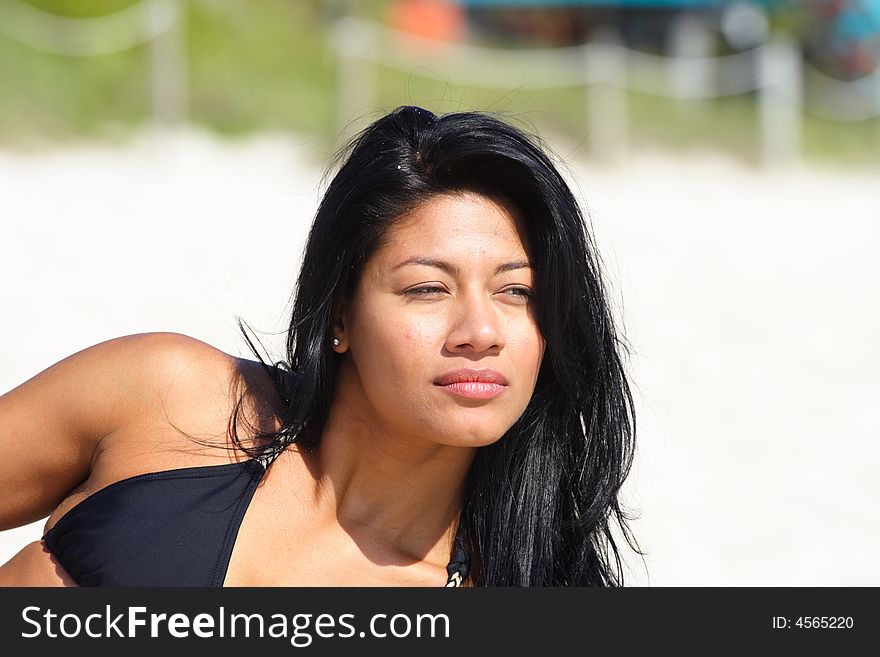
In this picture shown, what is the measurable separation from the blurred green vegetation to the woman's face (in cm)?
961

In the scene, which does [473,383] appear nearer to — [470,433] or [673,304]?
[470,433]

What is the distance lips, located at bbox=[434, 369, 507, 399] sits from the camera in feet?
7.48

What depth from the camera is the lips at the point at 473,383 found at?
7.48ft

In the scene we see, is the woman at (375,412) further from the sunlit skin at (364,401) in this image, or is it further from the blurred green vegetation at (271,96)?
the blurred green vegetation at (271,96)

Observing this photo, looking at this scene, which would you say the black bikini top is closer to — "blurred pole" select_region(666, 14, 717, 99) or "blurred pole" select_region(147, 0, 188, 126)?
"blurred pole" select_region(147, 0, 188, 126)

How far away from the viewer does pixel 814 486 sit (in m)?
5.59

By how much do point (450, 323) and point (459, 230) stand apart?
199 millimetres

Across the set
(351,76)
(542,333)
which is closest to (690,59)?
(351,76)

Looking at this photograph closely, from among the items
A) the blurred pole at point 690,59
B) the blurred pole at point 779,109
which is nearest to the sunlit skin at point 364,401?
the blurred pole at point 779,109

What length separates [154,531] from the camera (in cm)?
224

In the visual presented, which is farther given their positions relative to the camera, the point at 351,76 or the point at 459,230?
the point at 351,76

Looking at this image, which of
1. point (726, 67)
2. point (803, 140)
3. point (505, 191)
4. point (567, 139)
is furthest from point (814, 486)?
point (726, 67)

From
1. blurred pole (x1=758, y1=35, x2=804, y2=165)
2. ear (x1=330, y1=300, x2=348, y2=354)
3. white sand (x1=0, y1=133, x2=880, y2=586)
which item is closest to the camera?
ear (x1=330, y1=300, x2=348, y2=354)

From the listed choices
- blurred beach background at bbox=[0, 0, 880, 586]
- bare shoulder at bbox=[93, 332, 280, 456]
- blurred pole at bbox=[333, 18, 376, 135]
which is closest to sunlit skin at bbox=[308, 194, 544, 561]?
bare shoulder at bbox=[93, 332, 280, 456]
